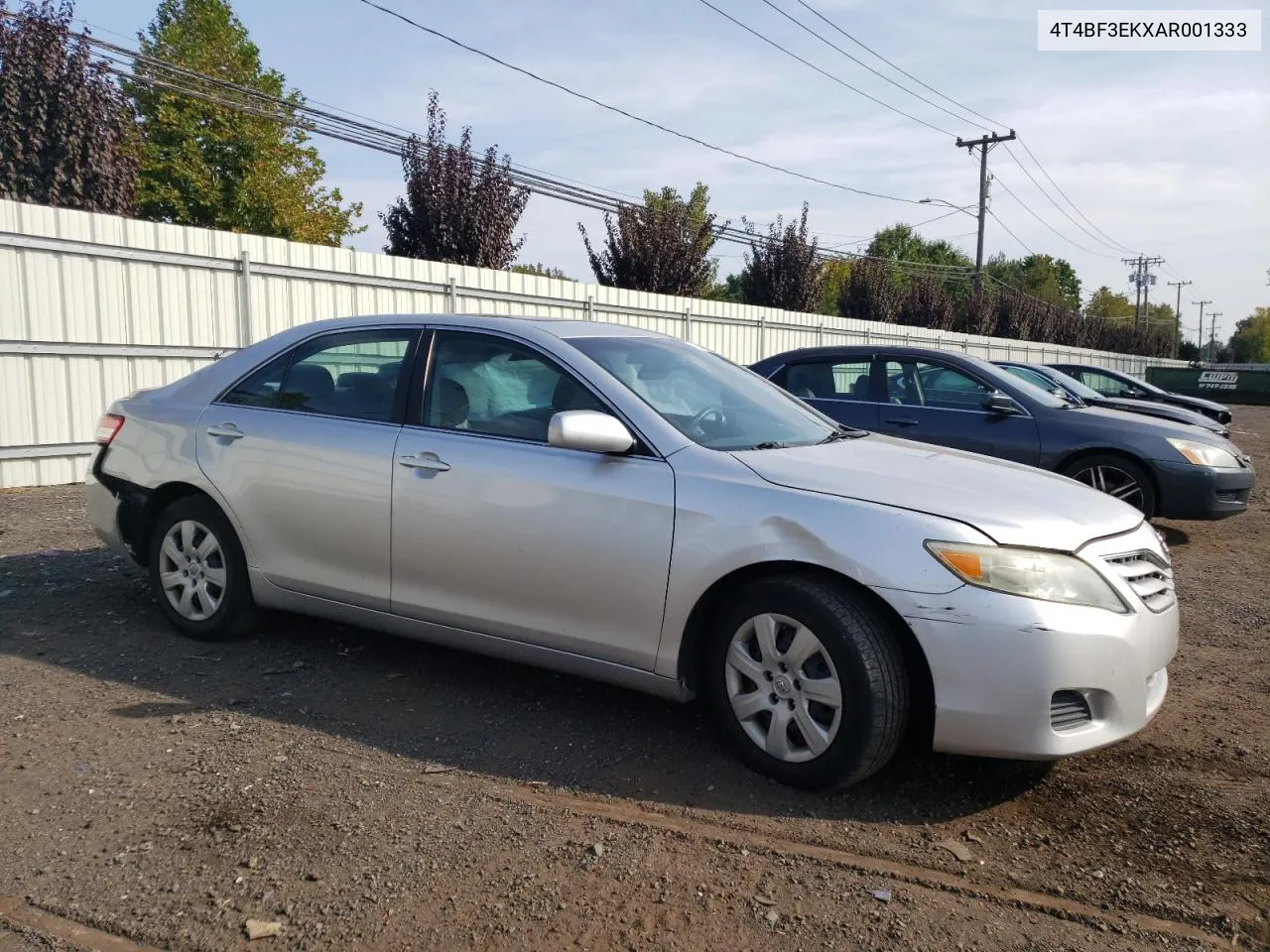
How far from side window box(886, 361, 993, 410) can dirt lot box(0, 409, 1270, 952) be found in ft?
12.9

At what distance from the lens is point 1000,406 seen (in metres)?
8.09

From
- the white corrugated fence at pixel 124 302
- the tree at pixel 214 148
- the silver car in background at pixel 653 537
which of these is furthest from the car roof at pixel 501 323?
the tree at pixel 214 148

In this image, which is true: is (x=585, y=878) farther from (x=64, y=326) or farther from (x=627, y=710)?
(x=64, y=326)

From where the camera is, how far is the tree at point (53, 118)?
12.2m

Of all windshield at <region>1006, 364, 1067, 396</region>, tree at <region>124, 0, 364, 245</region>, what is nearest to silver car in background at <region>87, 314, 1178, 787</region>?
windshield at <region>1006, 364, 1067, 396</region>

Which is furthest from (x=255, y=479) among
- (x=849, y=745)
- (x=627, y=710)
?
(x=849, y=745)

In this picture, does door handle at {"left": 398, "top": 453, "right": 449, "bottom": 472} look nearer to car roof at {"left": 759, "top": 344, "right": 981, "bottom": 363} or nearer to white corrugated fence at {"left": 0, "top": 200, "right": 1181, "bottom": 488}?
car roof at {"left": 759, "top": 344, "right": 981, "bottom": 363}

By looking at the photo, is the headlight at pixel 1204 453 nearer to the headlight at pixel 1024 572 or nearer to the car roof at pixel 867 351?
the car roof at pixel 867 351

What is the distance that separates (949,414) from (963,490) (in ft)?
16.5

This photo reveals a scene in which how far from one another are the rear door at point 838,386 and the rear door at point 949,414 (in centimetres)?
14

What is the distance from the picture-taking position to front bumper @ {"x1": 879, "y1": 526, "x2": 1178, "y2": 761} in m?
3.01

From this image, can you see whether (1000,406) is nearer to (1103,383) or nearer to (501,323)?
(501,323)

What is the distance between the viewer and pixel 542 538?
12.1ft

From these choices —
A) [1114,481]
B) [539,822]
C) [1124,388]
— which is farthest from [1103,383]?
[539,822]
